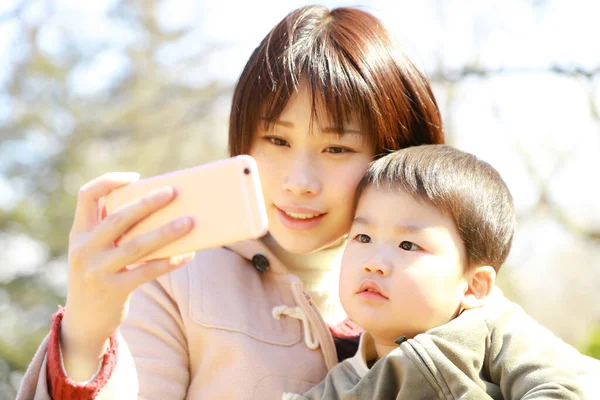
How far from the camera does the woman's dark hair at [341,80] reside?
1829 millimetres

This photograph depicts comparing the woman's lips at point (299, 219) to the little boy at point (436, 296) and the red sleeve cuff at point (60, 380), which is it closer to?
the little boy at point (436, 296)

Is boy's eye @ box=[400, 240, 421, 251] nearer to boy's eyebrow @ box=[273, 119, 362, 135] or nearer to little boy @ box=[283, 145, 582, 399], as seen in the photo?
little boy @ box=[283, 145, 582, 399]

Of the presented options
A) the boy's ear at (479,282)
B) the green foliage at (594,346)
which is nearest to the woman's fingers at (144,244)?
the boy's ear at (479,282)

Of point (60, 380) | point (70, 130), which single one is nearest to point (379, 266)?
point (60, 380)

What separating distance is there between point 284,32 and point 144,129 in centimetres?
653

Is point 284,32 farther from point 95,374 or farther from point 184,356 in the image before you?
point 95,374

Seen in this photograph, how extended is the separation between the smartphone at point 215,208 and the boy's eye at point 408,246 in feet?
1.47

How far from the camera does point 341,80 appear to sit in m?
1.82

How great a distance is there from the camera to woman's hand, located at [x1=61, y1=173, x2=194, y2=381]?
131 centimetres

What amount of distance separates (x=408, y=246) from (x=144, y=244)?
0.62m

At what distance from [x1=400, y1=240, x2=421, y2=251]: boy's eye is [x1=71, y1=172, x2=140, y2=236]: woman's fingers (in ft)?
2.00

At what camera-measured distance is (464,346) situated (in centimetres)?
155

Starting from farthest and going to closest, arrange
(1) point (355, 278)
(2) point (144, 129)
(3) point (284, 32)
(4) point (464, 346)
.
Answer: (2) point (144, 129), (3) point (284, 32), (1) point (355, 278), (4) point (464, 346)

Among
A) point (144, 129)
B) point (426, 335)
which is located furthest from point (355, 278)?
point (144, 129)
